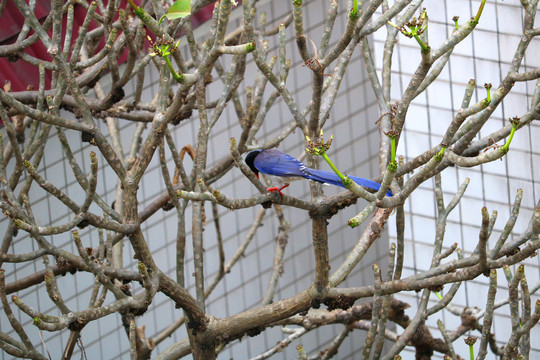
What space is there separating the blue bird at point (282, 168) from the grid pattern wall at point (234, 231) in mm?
1759

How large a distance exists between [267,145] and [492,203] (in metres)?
2.04

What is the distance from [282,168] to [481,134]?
2.12 metres

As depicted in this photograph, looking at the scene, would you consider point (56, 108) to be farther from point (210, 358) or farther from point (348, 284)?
point (348, 284)

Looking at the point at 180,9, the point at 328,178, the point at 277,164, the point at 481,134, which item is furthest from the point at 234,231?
the point at 180,9

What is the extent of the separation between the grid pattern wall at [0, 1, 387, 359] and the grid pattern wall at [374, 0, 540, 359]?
0.68m

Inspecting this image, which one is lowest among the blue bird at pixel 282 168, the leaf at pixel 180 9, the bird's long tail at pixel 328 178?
the bird's long tail at pixel 328 178

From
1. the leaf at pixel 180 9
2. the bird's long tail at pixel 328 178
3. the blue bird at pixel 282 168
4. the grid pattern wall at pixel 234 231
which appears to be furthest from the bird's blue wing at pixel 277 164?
the grid pattern wall at pixel 234 231

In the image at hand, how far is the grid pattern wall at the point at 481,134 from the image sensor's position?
471 centimetres

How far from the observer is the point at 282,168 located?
323 cm

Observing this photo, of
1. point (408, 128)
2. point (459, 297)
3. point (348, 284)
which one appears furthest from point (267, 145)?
point (348, 284)

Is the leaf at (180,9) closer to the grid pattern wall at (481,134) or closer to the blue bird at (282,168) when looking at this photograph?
the blue bird at (282,168)

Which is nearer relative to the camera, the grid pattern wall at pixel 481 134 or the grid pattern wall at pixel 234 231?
the grid pattern wall at pixel 481 134

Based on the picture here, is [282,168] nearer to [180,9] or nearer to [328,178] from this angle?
[328,178]

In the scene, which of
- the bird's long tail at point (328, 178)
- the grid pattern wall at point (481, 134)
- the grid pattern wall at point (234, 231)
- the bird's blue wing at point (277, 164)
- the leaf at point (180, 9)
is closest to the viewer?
the leaf at point (180, 9)
